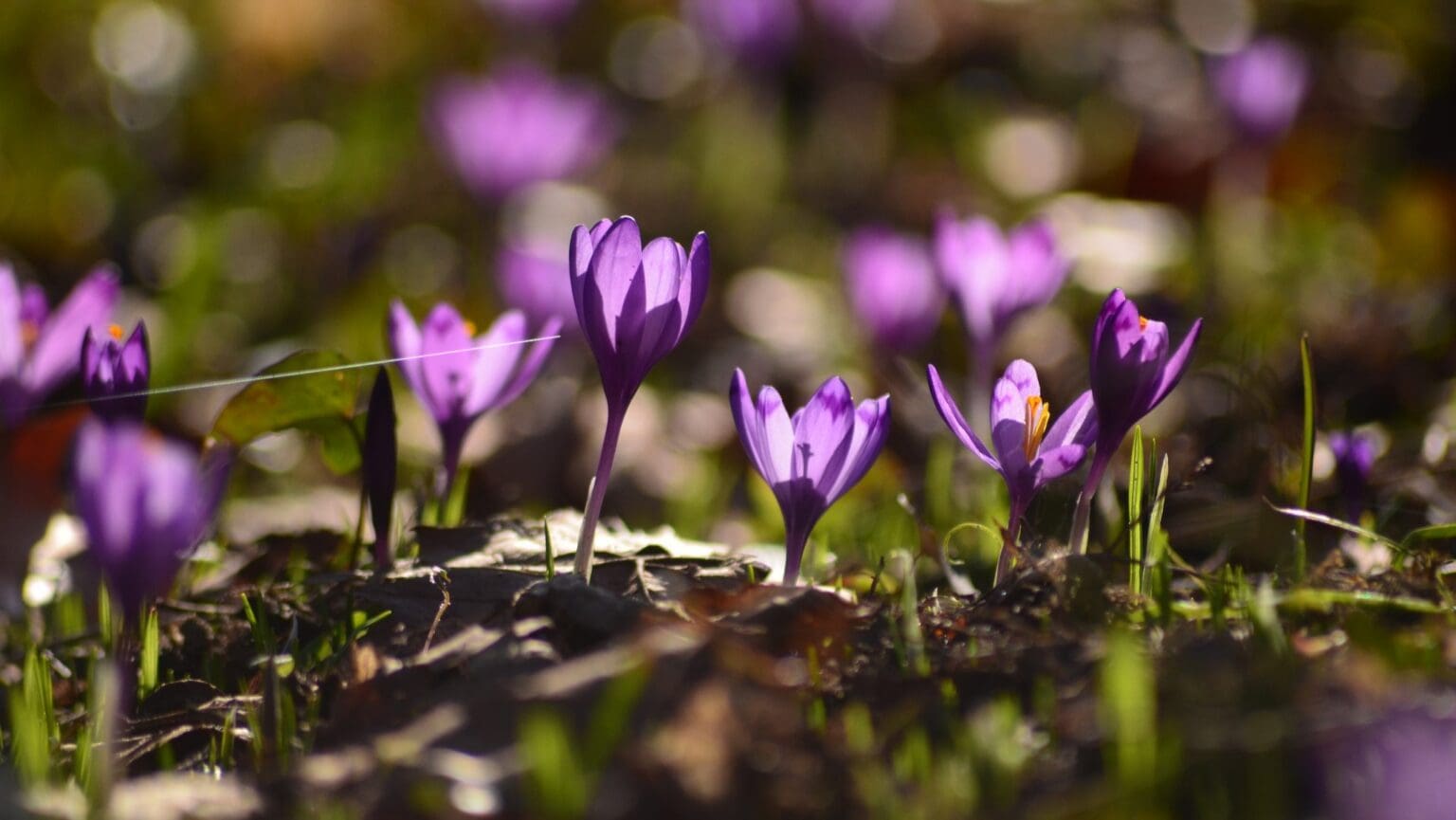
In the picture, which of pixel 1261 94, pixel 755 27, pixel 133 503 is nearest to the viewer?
pixel 133 503

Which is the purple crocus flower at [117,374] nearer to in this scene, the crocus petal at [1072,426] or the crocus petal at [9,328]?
the crocus petal at [9,328]

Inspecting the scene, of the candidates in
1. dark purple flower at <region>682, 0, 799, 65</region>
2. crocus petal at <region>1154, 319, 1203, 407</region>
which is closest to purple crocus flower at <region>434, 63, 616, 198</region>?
dark purple flower at <region>682, 0, 799, 65</region>

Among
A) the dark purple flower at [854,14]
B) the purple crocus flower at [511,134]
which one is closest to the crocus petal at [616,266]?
the purple crocus flower at [511,134]

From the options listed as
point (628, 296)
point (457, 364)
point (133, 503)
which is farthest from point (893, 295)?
point (133, 503)

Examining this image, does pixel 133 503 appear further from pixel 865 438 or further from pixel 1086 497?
pixel 1086 497

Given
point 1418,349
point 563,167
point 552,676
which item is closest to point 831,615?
point 552,676

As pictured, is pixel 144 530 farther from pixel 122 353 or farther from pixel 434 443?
pixel 434 443
